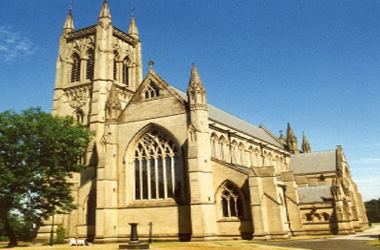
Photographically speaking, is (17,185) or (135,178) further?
(135,178)

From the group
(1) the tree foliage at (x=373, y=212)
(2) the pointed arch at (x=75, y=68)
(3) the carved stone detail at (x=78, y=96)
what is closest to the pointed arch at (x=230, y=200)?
(3) the carved stone detail at (x=78, y=96)

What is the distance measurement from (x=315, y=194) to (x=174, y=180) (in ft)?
64.9

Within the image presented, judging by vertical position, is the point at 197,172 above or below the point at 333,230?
above

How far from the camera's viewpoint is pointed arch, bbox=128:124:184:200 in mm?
33531

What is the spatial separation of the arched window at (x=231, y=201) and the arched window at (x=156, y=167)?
14.0 ft

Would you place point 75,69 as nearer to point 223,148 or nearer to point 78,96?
point 78,96

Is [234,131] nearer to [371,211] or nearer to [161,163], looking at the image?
[161,163]

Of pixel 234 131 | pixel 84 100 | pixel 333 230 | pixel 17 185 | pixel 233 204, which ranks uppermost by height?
pixel 84 100

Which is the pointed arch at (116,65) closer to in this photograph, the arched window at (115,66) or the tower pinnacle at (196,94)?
the arched window at (115,66)

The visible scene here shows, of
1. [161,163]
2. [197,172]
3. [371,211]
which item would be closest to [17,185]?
[161,163]

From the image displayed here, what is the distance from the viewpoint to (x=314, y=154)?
62.8 meters

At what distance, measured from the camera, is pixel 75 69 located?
166 feet

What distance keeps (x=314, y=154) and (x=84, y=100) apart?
40765mm

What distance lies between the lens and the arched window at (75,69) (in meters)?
50.1
